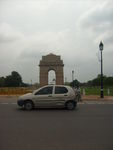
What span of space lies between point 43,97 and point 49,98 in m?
0.38

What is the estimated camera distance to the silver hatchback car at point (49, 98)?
17.0 metres

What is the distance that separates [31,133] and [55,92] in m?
8.46

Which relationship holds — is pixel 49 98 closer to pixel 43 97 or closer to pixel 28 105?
pixel 43 97

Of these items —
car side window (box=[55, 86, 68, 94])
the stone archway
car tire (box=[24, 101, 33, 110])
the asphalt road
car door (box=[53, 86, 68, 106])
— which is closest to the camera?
the asphalt road

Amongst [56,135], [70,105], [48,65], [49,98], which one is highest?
[48,65]

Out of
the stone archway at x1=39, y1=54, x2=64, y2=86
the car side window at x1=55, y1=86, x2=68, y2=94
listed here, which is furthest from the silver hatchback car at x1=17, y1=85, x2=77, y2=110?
the stone archway at x1=39, y1=54, x2=64, y2=86

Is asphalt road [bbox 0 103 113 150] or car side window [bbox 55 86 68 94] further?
car side window [bbox 55 86 68 94]

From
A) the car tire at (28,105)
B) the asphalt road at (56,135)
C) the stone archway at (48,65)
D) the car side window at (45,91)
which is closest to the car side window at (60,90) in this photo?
the car side window at (45,91)

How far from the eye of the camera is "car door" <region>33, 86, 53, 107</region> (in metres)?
17.0

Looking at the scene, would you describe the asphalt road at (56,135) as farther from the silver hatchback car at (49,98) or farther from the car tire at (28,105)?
the silver hatchback car at (49,98)

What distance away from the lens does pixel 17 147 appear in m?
7.08

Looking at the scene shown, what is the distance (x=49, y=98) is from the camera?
1712cm

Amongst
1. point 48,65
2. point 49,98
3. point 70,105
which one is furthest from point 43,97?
point 48,65

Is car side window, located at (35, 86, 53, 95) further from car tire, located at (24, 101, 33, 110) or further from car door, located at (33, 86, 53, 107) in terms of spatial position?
car tire, located at (24, 101, 33, 110)
